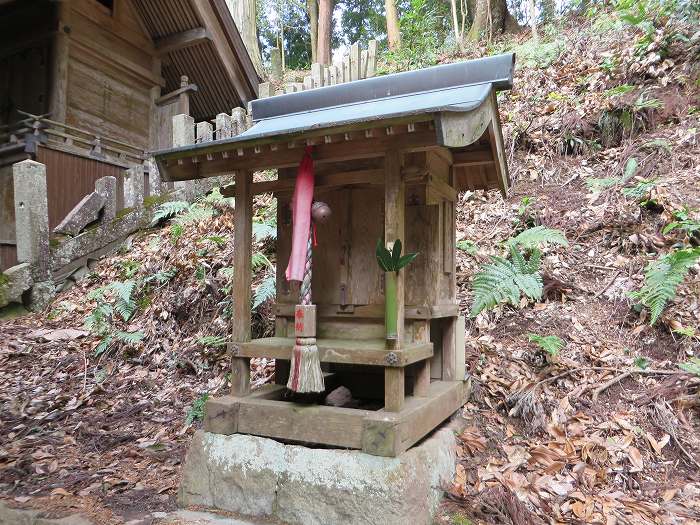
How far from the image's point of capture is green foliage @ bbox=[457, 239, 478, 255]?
7.14 m

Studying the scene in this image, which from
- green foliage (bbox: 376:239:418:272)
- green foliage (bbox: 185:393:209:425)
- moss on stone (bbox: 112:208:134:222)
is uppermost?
moss on stone (bbox: 112:208:134:222)

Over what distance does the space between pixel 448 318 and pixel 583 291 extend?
2390 mm

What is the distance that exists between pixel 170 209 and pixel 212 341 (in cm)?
422

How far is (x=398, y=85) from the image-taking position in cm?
444

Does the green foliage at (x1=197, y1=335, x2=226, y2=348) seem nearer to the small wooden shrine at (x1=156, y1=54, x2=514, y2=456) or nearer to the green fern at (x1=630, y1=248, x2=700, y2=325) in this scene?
the small wooden shrine at (x1=156, y1=54, x2=514, y2=456)

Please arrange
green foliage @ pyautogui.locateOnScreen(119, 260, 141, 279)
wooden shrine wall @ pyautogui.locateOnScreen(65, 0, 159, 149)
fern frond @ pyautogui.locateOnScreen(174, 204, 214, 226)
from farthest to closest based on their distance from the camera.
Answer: wooden shrine wall @ pyautogui.locateOnScreen(65, 0, 159, 149)
fern frond @ pyautogui.locateOnScreen(174, 204, 214, 226)
green foliage @ pyautogui.locateOnScreen(119, 260, 141, 279)

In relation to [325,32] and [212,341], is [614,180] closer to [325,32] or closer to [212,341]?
[212,341]

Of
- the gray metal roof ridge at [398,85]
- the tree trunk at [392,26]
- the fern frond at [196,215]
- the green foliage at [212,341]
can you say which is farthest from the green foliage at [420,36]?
the green foliage at [212,341]

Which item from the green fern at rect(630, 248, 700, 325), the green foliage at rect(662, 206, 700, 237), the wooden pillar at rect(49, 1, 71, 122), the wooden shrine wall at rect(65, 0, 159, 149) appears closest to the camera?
the green fern at rect(630, 248, 700, 325)

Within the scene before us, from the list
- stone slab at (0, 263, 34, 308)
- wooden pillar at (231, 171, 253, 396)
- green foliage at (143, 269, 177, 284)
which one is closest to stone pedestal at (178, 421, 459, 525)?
wooden pillar at (231, 171, 253, 396)

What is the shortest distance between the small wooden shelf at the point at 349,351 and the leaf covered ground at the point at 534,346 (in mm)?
1090

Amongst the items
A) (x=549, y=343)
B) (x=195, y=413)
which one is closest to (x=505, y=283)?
(x=549, y=343)

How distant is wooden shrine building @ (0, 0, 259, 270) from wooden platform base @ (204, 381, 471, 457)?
8.69 m

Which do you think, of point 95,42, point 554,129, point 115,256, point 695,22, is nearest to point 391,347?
point 554,129
